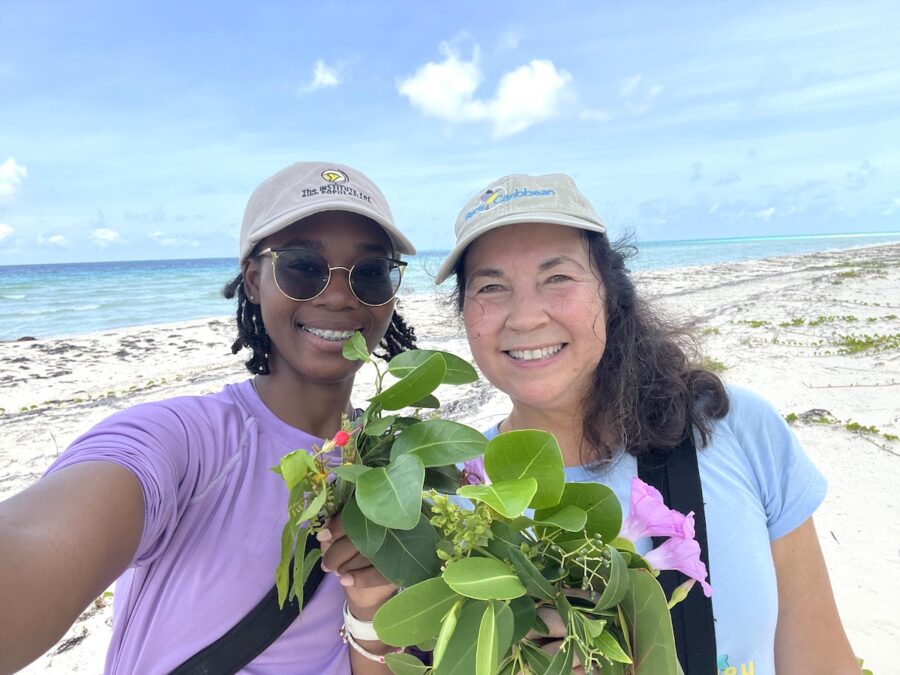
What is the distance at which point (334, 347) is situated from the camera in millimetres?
1795

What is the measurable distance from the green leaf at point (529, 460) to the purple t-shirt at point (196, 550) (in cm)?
85

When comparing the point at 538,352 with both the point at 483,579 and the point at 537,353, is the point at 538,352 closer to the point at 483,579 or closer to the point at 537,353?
the point at 537,353

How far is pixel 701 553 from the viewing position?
60.7 inches

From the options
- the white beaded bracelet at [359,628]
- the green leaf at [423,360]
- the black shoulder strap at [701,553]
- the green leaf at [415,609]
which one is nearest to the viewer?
the green leaf at [415,609]

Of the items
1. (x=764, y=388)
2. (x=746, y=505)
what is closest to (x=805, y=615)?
(x=746, y=505)

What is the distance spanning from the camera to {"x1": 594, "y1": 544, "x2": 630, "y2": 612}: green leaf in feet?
2.57

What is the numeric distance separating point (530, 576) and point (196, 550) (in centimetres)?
99

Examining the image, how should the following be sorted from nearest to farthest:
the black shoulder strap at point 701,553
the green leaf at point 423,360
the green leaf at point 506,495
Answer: the green leaf at point 506,495, the green leaf at point 423,360, the black shoulder strap at point 701,553

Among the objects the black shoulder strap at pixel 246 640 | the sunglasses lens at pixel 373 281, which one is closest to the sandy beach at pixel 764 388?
the sunglasses lens at pixel 373 281

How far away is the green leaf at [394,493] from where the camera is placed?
0.79 metres

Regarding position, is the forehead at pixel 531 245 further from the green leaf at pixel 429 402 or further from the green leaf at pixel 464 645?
the green leaf at pixel 464 645

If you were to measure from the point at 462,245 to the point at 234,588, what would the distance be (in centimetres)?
116

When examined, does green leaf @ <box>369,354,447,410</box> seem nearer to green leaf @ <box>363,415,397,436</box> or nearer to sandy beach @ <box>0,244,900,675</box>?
green leaf @ <box>363,415,397,436</box>

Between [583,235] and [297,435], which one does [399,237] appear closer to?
[583,235]
